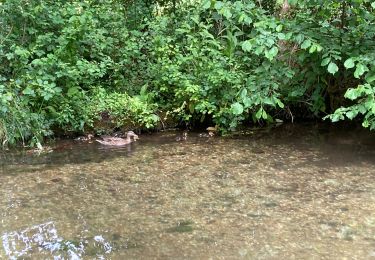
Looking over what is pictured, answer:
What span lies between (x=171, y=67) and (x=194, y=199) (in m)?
3.23

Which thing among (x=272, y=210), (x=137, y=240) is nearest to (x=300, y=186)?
(x=272, y=210)

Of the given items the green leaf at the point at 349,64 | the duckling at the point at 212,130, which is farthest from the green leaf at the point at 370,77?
the duckling at the point at 212,130

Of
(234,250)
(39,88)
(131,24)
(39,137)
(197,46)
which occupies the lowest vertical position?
(234,250)

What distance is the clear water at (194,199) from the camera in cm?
396

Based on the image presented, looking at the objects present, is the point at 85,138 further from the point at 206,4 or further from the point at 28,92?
the point at 206,4

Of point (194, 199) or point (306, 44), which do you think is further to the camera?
point (306, 44)

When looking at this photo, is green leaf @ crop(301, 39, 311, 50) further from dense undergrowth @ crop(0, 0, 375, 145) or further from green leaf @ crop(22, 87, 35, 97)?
green leaf @ crop(22, 87, 35, 97)

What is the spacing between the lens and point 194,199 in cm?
500

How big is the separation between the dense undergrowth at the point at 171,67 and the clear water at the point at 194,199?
55cm

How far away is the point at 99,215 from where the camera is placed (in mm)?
4629

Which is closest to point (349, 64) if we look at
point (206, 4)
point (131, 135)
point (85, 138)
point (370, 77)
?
point (370, 77)

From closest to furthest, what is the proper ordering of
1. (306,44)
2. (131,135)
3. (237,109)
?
(306,44)
(237,109)
(131,135)

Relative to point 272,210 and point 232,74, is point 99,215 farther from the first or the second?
point 232,74

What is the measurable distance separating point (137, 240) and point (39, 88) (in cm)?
386
